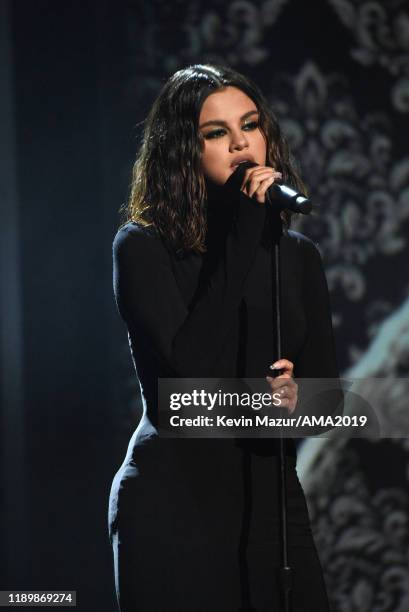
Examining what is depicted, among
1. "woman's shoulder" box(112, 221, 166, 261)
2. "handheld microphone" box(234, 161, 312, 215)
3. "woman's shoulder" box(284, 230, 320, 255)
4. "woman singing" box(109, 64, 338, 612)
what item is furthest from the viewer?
"woman's shoulder" box(284, 230, 320, 255)

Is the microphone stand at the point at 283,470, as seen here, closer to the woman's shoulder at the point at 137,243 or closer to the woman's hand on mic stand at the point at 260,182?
the woman's hand on mic stand at the point at 260,182

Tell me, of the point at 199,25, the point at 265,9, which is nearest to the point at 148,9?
the point at 199,25

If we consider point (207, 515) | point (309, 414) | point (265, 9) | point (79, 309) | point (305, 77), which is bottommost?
point (207, 515)

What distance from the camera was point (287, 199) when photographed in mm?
1061

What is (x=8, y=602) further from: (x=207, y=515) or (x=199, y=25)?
(x=199, y=25)

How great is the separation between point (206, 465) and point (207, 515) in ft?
0.22

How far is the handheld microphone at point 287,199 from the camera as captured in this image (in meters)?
1.04

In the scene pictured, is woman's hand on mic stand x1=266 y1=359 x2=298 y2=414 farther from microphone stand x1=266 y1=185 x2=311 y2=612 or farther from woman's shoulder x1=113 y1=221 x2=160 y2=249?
woman's shoulder x1=113 y1=221 x2=160 y2=249

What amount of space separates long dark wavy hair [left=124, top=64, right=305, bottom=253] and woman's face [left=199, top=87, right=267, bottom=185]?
0.01m

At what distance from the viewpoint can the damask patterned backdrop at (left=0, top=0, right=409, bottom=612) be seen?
7.48 feet

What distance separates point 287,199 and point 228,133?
13.3 inches

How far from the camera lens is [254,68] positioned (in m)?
2.34

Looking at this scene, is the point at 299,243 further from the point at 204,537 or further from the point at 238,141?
the point at 204,537

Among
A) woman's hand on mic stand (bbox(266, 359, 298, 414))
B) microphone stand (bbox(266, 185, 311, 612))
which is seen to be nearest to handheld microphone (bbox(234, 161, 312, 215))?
microphone stand (bbox(266, 185, 311, 612))
